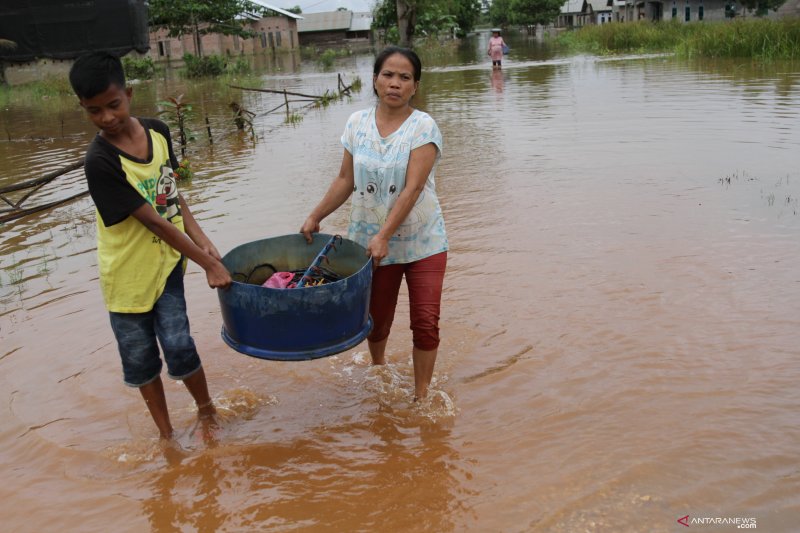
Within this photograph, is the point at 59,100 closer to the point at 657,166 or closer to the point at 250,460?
the point at 657,166

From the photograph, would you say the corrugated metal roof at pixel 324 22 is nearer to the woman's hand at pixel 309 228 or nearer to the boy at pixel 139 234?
the woman's hand at pixel 309 228

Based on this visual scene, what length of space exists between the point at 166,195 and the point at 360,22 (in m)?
73.5

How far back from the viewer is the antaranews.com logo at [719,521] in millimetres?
2484

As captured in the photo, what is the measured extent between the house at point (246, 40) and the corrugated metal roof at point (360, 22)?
5853 mm

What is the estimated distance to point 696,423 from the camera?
3127 mm

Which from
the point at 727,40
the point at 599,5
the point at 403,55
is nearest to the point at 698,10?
the point at 727,40

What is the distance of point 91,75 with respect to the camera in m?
2.57

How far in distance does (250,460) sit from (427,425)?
81cm

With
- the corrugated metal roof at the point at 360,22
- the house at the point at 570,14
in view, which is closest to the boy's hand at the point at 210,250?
the corrugated metal roof at the point at 360,22

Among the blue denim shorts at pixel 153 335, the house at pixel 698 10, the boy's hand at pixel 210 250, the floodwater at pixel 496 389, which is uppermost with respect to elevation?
the house at pixel 698 10

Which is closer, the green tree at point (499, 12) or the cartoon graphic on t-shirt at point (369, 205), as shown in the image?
the cartoon graphic on t-shirt at point (369, 205)

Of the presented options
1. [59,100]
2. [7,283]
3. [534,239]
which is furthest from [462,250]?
[59,100]

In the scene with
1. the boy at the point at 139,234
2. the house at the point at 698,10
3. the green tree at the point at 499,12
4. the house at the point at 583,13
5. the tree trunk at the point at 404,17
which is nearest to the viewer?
the boy at the point at 139,234

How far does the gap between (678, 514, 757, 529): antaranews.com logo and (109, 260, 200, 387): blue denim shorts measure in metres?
2.04
